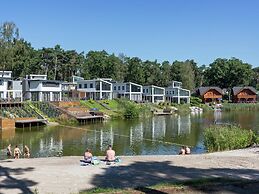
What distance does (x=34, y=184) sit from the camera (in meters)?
15.5

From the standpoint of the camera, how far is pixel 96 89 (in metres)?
88.2

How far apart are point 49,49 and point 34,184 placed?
315 ft

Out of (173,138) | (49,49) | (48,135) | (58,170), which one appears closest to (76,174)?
(58,170)

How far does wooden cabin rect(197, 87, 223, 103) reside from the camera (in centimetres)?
11074

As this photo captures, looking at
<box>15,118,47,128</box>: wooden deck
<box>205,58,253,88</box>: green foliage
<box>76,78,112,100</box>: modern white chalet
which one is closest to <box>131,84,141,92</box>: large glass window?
<box>76,78,112,100</box>: modern white chalet

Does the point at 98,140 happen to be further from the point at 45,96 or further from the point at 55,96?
the point at 55,96

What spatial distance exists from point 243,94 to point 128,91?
4039 centimetres

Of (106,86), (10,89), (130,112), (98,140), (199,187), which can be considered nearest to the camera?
(199,187)

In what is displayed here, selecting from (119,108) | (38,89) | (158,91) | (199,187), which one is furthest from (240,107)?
(199,187)

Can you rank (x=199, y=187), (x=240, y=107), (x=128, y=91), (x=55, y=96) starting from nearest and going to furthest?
1. (x=199, y=187)
2. (x=55, y=96)
3. (x=128, y=91)
4. (x=240, y=107)

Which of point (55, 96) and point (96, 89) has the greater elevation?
point (96, 89)

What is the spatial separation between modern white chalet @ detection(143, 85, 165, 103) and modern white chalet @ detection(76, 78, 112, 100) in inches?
535

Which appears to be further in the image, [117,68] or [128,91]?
[117,68]

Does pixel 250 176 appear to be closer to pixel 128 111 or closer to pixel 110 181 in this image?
A: pixel 110 181
